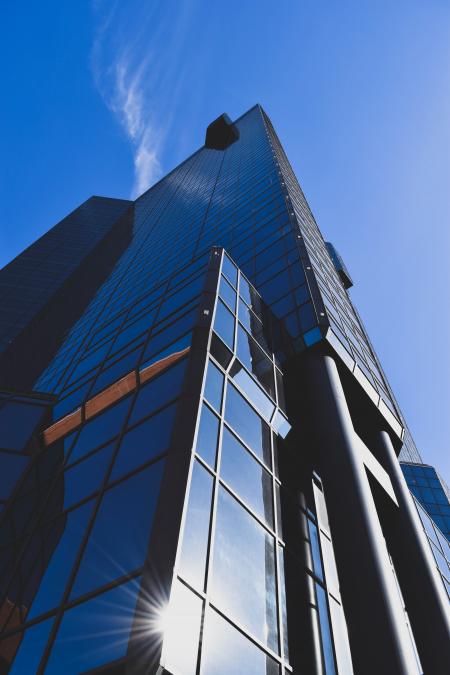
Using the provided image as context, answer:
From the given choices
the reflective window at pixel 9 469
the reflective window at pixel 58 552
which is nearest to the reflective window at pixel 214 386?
the reflective window at pixel 58 552

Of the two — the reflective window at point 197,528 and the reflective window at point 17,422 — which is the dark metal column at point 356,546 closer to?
the reflective window at point 197,528

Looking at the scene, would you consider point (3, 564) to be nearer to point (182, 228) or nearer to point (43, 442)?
point (43, 442)

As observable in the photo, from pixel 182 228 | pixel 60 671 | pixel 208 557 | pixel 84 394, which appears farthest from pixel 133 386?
pixel 182 228

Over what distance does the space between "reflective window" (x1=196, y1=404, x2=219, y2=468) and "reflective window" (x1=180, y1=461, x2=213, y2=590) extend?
0.40 meters

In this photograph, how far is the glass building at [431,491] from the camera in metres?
55.1

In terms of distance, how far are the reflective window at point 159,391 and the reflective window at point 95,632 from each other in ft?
14.5

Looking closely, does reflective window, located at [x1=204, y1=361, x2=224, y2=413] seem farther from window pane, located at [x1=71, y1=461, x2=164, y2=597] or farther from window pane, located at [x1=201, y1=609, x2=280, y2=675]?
window pane, located at [x1=201, y1=609, x2=280, y2=675]

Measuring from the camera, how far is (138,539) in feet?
25.1

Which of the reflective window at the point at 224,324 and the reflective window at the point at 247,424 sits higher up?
the reflective window at the point at 224,324

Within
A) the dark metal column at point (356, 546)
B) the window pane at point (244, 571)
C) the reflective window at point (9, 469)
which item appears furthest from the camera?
the reflective window at point (9, 469)

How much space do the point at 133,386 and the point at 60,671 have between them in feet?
22.6

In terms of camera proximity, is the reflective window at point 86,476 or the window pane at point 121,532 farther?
the reflective window at point 86,476

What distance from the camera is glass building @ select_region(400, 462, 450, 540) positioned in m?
55.1

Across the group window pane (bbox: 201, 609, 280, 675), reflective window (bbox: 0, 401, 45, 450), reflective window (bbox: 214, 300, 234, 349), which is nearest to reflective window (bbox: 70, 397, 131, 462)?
reflective window (bbox: 214, 300, 234, 349)
